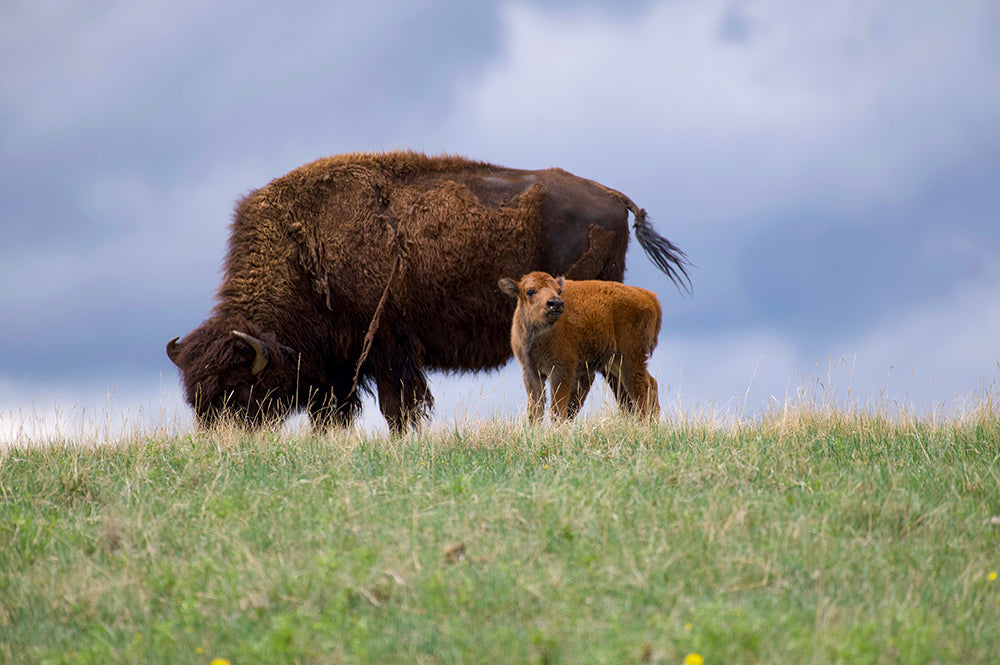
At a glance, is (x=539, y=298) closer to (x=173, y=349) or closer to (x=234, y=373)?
(x=234, y=373)

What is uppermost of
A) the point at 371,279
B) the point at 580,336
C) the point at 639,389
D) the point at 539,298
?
the point at 371,279

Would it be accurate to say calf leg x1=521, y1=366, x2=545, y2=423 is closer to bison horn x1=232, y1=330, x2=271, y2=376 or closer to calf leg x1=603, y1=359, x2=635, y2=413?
calf leg x1=603, y1=359, x2=635, y2=413

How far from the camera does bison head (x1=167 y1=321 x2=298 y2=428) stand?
10.0 m

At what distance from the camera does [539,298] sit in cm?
814

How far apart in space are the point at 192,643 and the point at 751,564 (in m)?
2.63

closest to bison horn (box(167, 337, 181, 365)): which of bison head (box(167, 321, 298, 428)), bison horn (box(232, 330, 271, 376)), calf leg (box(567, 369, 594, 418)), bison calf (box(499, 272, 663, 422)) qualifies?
bison head (box(167, 321, 298, 428))

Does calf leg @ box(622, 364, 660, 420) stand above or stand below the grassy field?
above

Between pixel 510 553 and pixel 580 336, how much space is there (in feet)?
14.2

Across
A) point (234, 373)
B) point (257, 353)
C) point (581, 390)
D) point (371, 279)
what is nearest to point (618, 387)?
point (581, 390)

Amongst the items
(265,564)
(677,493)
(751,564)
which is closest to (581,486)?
(677,493)

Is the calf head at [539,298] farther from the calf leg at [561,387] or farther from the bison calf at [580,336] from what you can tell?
the calf leg at [561,387]

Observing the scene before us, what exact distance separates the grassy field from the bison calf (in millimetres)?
1281

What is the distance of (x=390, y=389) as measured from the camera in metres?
10.6

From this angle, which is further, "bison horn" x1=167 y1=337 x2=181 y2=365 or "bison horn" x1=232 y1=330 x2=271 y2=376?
"bison horn" x1=167 y1=337 x2=181 y2=365
